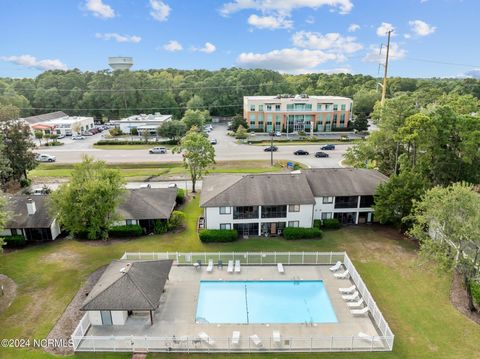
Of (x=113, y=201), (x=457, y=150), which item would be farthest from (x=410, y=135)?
(x=113, y=201)

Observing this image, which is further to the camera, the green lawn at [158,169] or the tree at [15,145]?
the green lawn at [158,169]

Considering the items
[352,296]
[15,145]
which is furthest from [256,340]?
[15,145]

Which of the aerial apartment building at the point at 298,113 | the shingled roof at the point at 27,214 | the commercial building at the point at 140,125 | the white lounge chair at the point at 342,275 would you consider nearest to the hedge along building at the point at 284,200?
the white lounge chair at the point at 342,275

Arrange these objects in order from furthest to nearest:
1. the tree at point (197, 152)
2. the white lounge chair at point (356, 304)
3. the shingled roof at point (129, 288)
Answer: the tree at point (197, 152)
the white lounge chair at point (356, 304)
the shingled roof at point (129, 288)

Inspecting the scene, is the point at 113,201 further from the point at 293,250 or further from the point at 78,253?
the point at 293,250

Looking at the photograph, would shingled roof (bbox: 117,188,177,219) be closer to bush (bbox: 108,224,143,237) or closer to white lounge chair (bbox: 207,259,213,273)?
bush (bbox: 108,224,143,237)

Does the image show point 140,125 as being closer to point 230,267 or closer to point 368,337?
point 230,267

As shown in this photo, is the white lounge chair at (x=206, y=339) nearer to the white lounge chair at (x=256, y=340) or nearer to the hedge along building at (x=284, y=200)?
the white lounge chair at (x=256, y=340)
